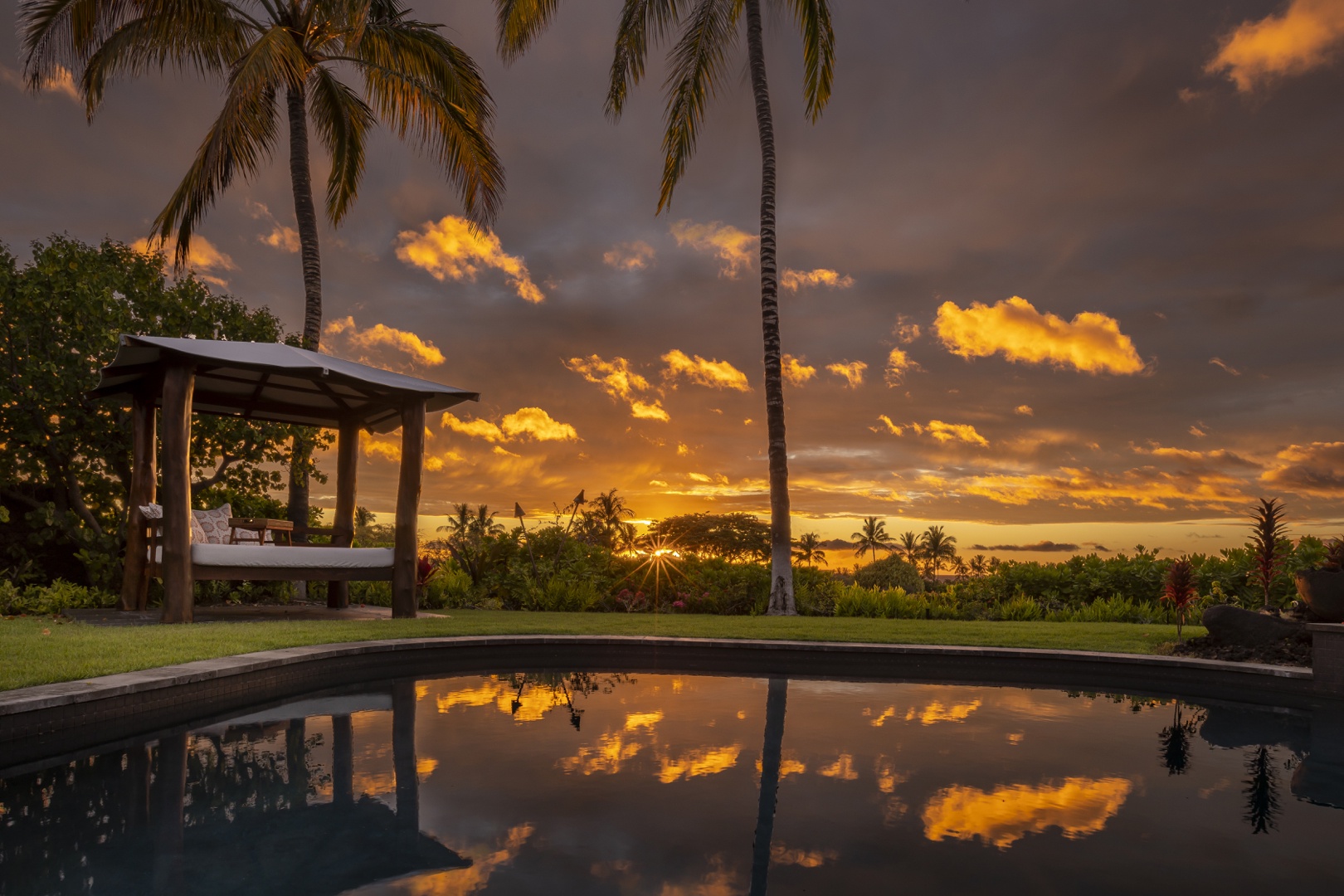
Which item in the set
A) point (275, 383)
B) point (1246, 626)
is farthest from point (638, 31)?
point (1246, 626)

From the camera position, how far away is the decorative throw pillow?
37.0ft

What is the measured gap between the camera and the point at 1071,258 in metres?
13.4

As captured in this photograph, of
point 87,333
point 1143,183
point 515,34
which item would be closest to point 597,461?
point 515,34

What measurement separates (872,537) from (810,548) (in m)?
20.0

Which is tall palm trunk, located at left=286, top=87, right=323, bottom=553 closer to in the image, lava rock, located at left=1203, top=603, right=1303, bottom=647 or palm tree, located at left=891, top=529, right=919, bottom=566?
lava rock, located at left=1203, top=603, right=1303, bottom=647

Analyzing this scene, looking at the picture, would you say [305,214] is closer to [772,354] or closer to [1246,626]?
[772,354]

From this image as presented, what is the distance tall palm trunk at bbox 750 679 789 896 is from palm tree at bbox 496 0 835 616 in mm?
7209

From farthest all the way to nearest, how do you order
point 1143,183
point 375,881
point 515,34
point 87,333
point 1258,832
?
point 515,34 < point 1143,183 < point 87,333 < point 1258,832 < point 375,881

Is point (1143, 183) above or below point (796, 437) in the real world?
above

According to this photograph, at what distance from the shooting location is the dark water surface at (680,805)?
3.04 meters

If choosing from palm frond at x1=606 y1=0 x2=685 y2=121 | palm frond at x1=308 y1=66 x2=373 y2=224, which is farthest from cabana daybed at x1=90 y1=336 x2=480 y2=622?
palm frond at x1=606 y1=0 x2=685 y2=121

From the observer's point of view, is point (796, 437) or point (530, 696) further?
point (796, 437)

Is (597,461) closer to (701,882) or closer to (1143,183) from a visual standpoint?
(1143,183)

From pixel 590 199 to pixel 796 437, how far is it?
20.6ft
